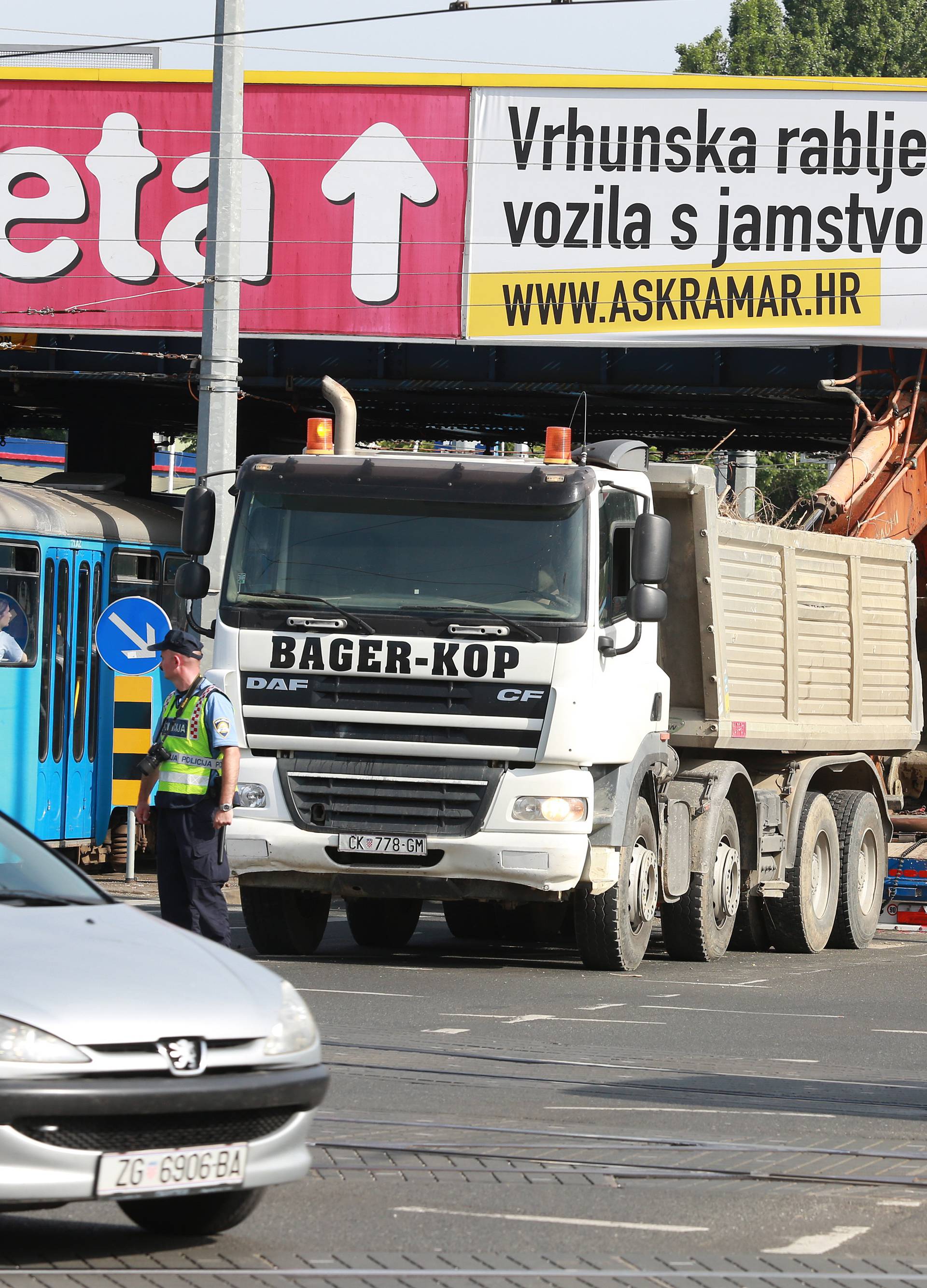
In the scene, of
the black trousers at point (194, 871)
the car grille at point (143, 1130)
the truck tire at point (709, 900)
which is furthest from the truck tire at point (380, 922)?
the car grille at point (143, 1130)

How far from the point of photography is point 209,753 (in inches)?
445

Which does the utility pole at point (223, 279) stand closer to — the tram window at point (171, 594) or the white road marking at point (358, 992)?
the tram window at point (171, 594)

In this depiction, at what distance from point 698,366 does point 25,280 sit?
7403 millimetres

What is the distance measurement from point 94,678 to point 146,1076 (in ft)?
46.5

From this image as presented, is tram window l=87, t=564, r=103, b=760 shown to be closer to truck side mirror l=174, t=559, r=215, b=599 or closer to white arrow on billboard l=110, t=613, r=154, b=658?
white arrow on billboard l=110, t=613, r=154, b=658

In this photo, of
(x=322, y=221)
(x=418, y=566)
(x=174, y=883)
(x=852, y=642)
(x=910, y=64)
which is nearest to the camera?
(x=174, y=883)

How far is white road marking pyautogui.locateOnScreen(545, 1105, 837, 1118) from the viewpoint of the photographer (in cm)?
880

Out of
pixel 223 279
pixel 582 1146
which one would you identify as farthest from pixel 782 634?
pixel 582 1146

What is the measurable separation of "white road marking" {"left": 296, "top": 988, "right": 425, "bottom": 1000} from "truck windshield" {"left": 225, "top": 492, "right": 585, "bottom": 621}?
2153 millimetres

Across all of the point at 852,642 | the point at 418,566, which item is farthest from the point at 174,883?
the point at 852,642

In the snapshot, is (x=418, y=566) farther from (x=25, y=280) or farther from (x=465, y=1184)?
(x=25, y=280)

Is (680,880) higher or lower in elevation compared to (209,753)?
lower

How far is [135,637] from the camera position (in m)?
18.7

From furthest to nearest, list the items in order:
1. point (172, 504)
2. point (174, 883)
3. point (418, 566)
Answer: point (172, 504) → point (418, 566) → point (174, 883)
